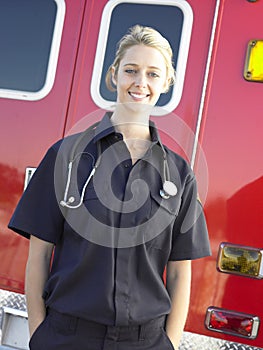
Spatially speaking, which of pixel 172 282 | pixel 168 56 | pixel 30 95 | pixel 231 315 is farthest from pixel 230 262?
pixel 30 95

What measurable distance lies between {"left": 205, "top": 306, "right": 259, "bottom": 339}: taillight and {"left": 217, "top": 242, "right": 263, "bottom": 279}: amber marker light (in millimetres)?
182

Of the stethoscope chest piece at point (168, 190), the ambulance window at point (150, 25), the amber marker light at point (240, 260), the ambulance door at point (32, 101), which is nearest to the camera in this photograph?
the stethoscope chest piece at point (168, 190)

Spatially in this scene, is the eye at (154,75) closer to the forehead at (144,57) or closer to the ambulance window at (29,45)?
the forehead at (144,57)

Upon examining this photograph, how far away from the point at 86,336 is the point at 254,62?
1483 mm

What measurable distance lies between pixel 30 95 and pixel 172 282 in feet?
4.69

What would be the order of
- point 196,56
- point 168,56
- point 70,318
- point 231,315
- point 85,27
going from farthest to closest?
point 85,27
point 196,56
point 231,315
point 168,56
point 70,318

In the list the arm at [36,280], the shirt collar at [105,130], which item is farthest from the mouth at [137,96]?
the arm at [36,280]

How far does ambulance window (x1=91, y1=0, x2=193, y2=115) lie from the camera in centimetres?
250

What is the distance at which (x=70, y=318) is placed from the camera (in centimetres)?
154

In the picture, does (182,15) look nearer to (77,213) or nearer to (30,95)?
(30,95)

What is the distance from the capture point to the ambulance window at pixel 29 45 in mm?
2725

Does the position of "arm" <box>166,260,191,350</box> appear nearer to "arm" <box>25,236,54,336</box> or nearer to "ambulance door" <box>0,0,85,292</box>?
"arm" <box>25,236,54,336</box>

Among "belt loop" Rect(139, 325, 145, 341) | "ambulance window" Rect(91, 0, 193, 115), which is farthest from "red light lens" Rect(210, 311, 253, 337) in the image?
"ambulance window" Rect(91, 0, 193, 115)

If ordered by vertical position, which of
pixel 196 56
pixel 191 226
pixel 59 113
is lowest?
pixel 191 226
